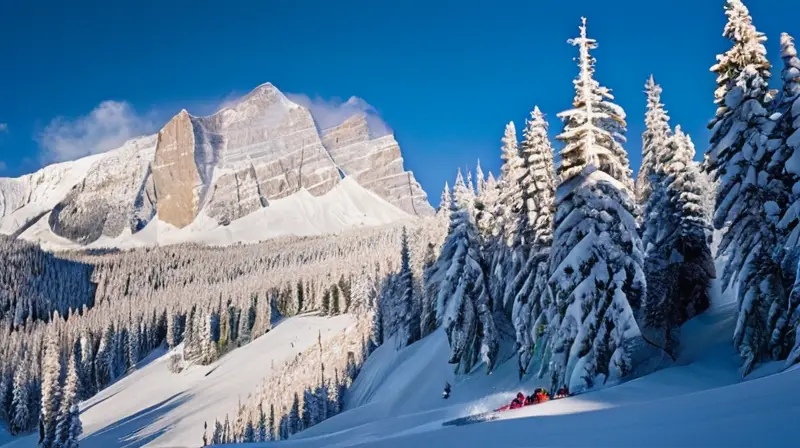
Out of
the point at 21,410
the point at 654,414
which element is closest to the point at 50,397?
the point at 654,414

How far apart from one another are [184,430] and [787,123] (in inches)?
3184

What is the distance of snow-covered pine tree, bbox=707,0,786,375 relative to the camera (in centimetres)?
2023

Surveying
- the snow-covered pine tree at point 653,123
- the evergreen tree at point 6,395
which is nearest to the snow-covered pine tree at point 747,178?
the snow-covered pine tree at point 653,123

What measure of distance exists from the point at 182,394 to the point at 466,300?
82014 millimetres

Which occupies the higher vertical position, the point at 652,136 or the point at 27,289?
the point at 27,289

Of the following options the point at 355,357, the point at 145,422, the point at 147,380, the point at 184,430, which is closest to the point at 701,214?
the point at 355,357

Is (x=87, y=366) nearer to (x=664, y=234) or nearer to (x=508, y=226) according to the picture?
(x=508, y=226)

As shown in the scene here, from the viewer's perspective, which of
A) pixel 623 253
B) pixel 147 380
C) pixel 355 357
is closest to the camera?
pixel 623 253

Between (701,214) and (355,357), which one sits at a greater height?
(701,214)

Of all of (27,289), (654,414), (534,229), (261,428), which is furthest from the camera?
(27,289)

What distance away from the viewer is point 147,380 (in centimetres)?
12000

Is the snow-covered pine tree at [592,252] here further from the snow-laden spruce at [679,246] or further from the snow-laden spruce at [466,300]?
the snow-laden spruce at [466,300]

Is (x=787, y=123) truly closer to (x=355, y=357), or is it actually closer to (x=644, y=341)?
(x=644, y=341)

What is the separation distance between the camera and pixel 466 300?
36.6m
